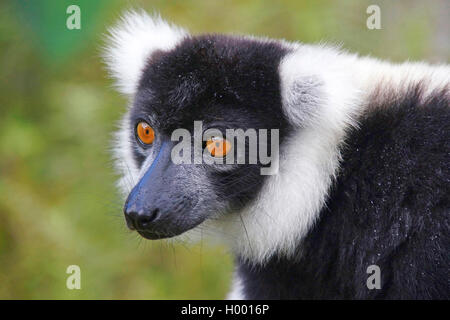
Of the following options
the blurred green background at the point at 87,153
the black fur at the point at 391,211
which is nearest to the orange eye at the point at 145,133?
the black fur at the point at 391,211

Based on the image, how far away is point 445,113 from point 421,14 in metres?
3.62

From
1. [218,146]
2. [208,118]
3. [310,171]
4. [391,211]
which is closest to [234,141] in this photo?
[218,146]

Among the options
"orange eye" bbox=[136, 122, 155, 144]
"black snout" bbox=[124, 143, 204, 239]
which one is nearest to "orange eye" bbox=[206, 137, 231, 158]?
"black snout" bbox=[124, 143, 204, 239]

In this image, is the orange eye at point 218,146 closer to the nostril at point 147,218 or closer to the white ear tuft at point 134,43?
the nostril at point 147,218

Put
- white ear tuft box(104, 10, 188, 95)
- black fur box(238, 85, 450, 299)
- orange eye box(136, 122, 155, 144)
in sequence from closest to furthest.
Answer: black fur box(238, 85, 450, 299) < orange eye box(136, 122, 155, 144) < white ear tuft box(104, 10, 188, 95)

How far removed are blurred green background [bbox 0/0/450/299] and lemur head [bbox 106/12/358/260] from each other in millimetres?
2838

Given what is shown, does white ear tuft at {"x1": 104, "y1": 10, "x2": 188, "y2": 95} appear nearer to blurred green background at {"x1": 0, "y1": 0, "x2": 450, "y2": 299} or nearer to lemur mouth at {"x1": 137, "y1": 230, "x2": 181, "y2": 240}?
lemur mouth at {"x1": 137, "y1": 230, "x2": 181, "y2": 240}

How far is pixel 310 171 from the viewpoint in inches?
154

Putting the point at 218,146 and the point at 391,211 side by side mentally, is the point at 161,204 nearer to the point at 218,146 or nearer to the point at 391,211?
the point at 218,146

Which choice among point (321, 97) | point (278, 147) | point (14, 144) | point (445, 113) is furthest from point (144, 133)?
point (14, 144)

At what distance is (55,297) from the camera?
679cm

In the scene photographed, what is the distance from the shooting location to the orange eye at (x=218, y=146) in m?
3.98

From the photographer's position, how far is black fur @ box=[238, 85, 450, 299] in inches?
141
